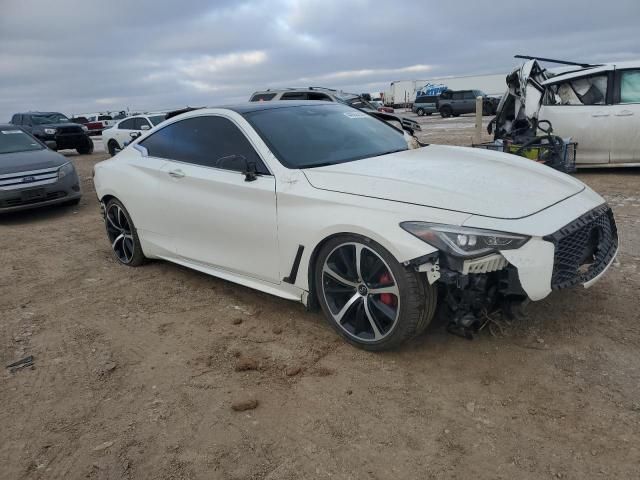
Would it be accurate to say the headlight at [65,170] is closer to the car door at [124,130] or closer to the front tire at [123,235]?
the front tire at [123,235]

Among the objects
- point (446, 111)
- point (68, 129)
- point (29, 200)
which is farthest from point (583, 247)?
point (446, 111)

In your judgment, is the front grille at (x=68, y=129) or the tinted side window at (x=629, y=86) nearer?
the tinted side window at (x=629, y=86)

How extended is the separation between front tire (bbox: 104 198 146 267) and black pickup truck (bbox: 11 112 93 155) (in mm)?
14541

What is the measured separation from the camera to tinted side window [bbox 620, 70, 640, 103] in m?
8.34

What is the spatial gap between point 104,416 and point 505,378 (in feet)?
7.11

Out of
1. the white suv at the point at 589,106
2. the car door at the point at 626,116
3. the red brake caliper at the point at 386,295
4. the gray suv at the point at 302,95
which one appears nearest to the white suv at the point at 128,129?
the gray suv at the point at 302,95

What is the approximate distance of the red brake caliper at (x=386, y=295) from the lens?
116 inches

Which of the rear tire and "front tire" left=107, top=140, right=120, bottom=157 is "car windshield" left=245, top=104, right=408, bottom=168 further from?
the rear tire

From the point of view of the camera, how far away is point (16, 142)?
8859mm

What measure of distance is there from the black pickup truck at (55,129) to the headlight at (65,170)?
34.2ft

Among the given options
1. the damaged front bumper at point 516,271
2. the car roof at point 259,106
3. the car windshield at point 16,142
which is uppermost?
the car roof at point 259,106

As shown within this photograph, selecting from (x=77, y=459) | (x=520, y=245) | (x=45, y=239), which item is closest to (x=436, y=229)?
(x=520, y=245)

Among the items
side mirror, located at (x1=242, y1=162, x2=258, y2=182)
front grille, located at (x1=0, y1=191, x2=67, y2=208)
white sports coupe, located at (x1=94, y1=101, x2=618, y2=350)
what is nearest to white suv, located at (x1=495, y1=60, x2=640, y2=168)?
white sports coupe, located at (x1=94, y1=101, x2=618, y2=350)

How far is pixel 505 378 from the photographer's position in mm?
2811
